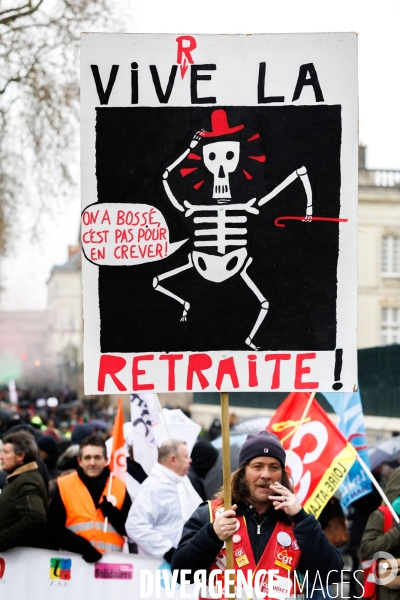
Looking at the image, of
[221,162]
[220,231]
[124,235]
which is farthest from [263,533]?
[221,162]

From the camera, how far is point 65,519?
6582 millimetres

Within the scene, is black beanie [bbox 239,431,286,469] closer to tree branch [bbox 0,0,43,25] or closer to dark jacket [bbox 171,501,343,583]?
dark jacket [bbox 171,501,343,583]

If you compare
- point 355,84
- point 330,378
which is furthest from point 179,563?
point 355,84

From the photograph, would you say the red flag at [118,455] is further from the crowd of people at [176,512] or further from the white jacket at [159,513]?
the white jacket at [159,513]

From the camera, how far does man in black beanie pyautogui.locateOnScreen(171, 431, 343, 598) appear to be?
3926 millimetres

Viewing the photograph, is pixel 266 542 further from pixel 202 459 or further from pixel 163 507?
pixel 202 459

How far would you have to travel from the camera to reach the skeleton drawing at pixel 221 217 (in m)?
4.12

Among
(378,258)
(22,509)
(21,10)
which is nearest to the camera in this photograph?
(22,509)

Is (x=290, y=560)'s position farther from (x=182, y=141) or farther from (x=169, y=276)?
(x=182, y=141)

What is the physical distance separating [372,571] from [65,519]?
217cm

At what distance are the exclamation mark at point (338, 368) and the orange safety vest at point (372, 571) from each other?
6.30 feet

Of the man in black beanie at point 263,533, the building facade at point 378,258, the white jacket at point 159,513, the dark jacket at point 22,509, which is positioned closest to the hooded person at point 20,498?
the dark jacket at point 22,509

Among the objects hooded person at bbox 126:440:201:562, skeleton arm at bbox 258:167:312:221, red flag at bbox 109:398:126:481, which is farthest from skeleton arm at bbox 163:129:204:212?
red flag at bbox 109:398:126:481

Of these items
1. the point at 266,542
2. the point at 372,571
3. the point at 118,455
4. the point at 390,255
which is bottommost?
the point at 372,571
